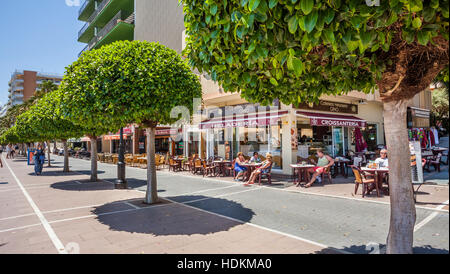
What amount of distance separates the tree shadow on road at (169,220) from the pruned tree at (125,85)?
96.1 inches

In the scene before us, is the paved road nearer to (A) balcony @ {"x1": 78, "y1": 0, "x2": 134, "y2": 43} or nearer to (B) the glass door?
(B) the glass door

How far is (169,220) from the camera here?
599cm

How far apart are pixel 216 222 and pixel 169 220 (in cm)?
113

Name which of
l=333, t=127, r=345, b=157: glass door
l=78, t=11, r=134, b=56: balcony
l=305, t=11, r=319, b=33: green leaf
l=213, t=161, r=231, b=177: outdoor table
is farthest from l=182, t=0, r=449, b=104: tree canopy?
l=78, t=11, r=134, b=56: balcony

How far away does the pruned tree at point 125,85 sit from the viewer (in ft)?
20.2

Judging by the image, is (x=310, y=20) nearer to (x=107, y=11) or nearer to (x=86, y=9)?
(x=107, y=11)

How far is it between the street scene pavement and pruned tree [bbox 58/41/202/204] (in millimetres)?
2579

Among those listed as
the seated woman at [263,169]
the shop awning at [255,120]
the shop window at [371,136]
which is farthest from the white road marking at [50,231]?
the shop window at [371,136]

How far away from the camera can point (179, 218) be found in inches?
243

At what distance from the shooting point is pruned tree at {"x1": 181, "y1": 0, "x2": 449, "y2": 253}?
80.4 inches

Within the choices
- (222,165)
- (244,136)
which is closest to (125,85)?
(222,165)

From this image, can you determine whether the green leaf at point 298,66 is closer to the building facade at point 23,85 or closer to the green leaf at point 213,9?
the green leaf at point 213,9
